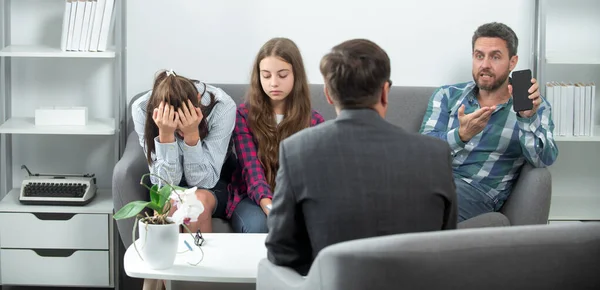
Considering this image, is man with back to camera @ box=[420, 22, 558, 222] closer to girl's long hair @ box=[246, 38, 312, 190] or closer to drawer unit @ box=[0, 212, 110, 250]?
girl's long hair @ box=[246, 38, 312, 190]

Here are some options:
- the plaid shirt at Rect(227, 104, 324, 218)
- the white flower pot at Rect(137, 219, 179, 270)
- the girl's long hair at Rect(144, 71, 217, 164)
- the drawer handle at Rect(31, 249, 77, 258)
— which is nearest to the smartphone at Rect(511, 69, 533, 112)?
the plaid shirt at Rect(227, 104, 324, 218)

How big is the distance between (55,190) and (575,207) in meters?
2.35

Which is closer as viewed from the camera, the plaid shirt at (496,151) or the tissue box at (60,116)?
the plaid shirt at (496,151)

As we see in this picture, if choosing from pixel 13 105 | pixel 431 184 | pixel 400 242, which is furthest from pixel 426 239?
pixel 13 105

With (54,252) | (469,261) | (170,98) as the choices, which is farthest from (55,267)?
(469,261)

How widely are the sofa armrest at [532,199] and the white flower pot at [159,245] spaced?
1.54 m

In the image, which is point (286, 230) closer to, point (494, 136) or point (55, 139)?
point (494, 136)

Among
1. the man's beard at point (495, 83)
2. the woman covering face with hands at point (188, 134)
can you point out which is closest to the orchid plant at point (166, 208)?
→ the woman covering face with hands at point (188, 134)

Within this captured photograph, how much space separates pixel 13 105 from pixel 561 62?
253cm

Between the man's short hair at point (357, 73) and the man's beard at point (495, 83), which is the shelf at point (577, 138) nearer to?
the man's beard at point (495, 83)

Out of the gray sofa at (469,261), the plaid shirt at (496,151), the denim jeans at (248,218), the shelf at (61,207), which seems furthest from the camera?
the shelf at (61,207)

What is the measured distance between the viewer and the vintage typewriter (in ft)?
13.1

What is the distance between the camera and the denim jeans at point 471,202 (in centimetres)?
372

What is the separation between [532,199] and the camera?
3.62 metres
